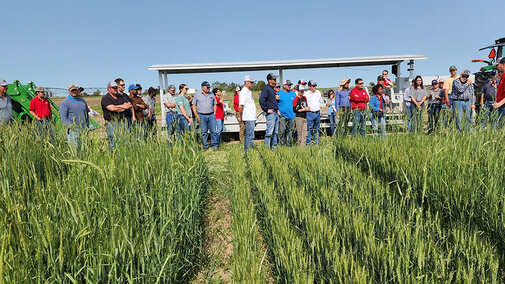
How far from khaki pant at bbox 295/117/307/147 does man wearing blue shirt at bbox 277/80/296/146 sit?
39cm

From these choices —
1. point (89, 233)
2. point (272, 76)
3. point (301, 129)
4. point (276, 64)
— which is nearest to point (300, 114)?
point (301, 129)

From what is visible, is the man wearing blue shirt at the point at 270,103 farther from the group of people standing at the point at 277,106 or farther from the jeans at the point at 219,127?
the jeans at the point at 219,127

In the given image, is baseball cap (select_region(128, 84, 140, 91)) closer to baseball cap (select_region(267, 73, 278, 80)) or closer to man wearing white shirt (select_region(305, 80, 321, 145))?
baseball cap (select_region(267, 73, 278, 80))

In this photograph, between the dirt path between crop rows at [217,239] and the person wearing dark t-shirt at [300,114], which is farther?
the person wearing dark t-shirt at [300,114]

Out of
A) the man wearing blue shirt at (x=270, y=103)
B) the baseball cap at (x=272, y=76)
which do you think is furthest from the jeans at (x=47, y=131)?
the baseball cap at (x=272, y=76)

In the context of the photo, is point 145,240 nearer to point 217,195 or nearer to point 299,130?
point 217,195

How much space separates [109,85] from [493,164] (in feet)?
18.4

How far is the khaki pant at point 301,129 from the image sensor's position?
23.1ft

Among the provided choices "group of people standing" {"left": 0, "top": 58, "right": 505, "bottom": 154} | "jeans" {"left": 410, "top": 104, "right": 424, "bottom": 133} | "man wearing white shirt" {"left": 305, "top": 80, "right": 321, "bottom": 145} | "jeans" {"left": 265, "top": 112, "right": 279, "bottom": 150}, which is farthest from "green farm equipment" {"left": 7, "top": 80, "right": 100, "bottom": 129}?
"jeans" {"left": 410, "top": 104, "right": 424, "bottom": 133}

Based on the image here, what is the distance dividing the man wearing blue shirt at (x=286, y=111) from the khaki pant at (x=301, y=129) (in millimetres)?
387

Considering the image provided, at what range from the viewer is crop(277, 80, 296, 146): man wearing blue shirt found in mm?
6480

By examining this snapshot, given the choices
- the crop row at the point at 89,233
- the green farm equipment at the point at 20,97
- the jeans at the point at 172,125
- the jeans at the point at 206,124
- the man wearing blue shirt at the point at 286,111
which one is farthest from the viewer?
the green farm equipment at the point at 20,97

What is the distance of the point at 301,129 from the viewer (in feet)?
23.3

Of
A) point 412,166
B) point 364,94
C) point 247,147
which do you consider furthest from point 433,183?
point 364,94
